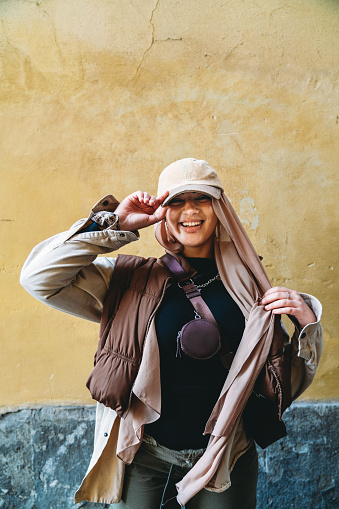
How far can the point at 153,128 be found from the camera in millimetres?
2707

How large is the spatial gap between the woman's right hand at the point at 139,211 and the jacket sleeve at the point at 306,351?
2.32 ft

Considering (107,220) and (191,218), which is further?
(191,218)

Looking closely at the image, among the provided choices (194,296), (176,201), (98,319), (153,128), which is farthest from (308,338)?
(153,128)

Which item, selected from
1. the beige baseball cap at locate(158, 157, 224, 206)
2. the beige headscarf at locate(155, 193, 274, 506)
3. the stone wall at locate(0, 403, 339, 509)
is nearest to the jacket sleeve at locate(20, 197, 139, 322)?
the beige baseball cap at locate(158, 157, 224, 206)

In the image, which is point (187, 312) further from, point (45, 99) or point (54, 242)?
point (45, 99)

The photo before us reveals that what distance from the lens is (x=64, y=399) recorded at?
267cm

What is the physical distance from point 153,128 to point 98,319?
1.44 m

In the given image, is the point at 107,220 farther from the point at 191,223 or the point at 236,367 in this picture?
the point at 236,367

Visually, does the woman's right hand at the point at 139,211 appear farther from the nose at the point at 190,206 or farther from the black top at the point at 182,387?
the black top at the point at 182,387

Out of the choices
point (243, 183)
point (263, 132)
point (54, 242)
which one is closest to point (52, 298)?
point (54, 242)

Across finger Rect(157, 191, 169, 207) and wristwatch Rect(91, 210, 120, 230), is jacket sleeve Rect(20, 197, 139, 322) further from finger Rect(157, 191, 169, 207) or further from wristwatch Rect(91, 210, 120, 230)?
finger Rect(157, 191, 169, 207)

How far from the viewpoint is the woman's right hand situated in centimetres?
165

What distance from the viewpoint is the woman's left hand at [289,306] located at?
63.2 inches

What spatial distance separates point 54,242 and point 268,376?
96 cm
